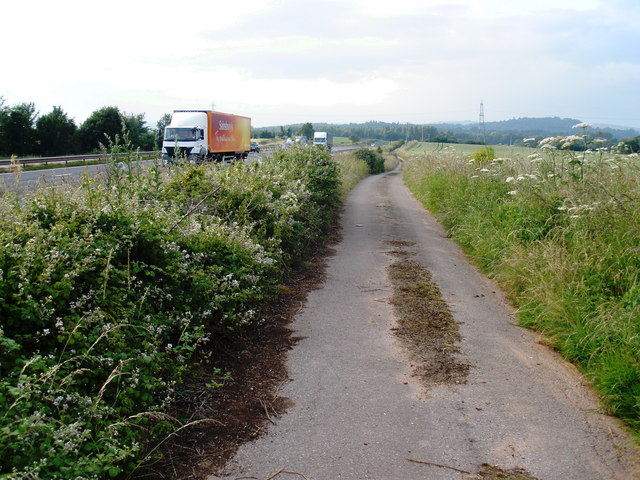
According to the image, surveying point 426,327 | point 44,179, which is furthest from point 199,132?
point 426,327

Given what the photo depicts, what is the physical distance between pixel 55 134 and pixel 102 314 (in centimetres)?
4092

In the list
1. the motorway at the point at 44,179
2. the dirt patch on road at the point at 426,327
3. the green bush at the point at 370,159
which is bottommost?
the dirt patch on road at the point at 426,327

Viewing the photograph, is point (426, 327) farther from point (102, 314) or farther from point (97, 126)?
point (97, 126)

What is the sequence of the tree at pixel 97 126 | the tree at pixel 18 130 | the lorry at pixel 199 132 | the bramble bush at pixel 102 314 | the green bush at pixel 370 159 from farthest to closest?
1. the green bush at pixel 370 159
2. the tree at pixel 97 126
3. the tree at pixel 18 130
4. the lorry at pixel 199 132
5. the bramble bush at pixel 102 314

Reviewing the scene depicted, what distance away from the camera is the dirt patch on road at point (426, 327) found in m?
5.32

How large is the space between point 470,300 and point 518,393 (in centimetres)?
295

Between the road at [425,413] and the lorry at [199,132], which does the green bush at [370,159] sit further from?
the road at [425,413]

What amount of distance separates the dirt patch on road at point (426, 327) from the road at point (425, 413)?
12 cm

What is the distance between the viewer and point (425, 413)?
447 centimetres

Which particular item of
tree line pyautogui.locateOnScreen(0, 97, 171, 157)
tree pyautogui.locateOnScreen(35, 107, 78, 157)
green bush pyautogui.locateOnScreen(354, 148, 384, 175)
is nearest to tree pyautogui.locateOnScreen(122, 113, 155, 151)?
tree line pyautogui.locateOnScreen(0, 97, 171, 157)

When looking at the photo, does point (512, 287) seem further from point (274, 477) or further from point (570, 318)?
point (274, 477)

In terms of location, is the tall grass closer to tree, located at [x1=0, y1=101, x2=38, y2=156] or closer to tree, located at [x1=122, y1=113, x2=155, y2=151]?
tree, located at [x1=122, y1=113, x2=155, y2=151]

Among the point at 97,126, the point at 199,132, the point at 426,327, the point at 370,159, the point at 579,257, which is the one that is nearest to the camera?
the point at 426,327

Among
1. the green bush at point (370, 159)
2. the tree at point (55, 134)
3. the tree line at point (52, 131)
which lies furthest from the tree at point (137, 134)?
the green bush at point (370, 159)
